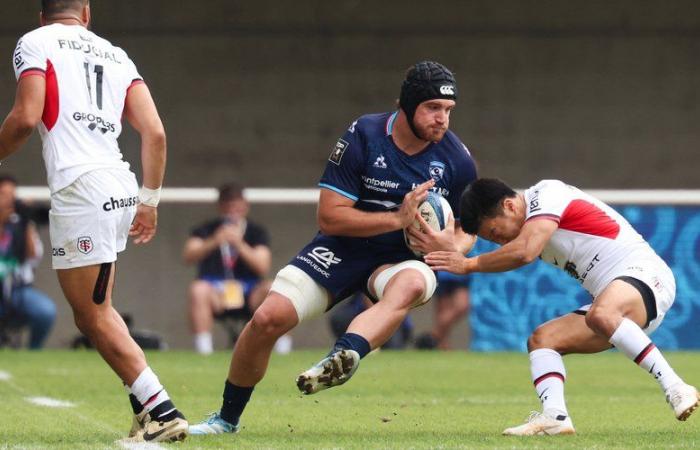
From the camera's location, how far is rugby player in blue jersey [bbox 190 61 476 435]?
7.88m

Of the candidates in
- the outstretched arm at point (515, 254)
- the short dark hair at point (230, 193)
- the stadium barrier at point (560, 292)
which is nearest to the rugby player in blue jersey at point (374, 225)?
the outstretched arm at point (515, 254)

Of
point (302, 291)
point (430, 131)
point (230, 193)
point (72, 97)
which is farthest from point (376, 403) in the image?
point (230, 193)

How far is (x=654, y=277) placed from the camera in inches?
317

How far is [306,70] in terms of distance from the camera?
19.4 m

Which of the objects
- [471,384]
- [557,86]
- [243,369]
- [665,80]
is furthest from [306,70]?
[243,369]

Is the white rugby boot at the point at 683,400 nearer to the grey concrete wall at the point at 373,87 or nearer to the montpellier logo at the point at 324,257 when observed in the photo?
the montpellier logo at the point at 324,257

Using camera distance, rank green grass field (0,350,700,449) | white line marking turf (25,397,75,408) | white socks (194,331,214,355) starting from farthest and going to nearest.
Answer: white socks (194,331,214,355)
white line marking turf (25,397,75,408)
green grass field (0,350,700,449)

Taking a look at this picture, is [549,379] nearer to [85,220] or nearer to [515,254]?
[515,254]

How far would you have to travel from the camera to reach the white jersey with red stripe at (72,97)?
7.07m

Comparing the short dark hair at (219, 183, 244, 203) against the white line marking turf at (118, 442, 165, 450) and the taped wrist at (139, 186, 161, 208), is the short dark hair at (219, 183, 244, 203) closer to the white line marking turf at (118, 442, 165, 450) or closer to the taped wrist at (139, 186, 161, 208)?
the taped wrist at (139, 186, 161, 208)

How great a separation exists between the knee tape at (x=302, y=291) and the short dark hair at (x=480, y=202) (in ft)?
2.71

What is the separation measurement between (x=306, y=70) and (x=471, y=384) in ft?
24.8

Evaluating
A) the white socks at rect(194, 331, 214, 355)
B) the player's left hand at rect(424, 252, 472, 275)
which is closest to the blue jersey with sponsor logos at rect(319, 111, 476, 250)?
the player's left hand at rect(424, 252, 472, 275)

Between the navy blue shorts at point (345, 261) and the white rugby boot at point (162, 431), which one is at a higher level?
the navy blue shorts at point (345, 261)
